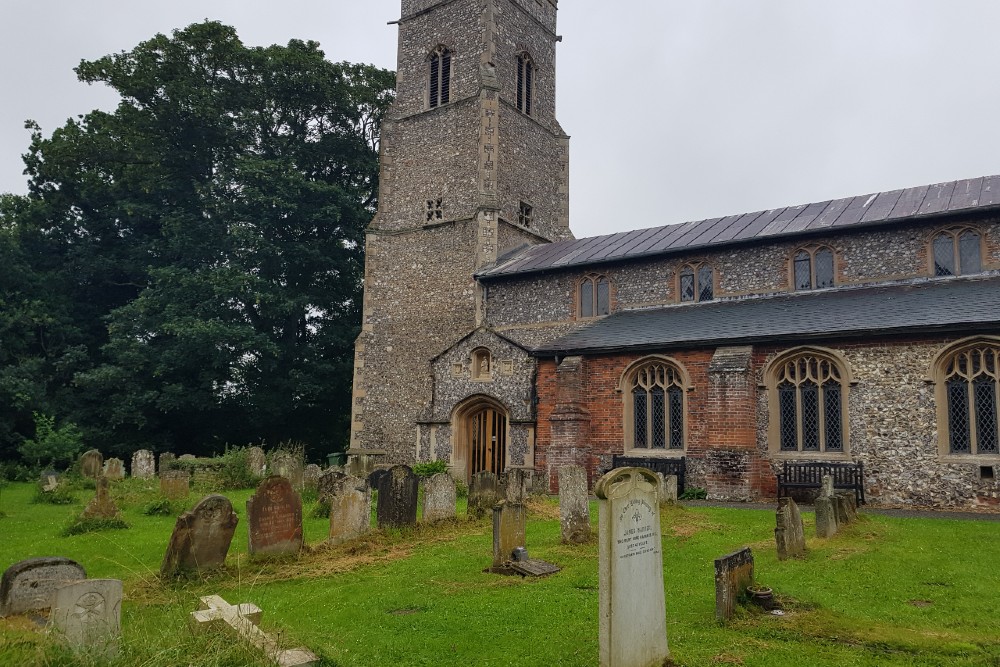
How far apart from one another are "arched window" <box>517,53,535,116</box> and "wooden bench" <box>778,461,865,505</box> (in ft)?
52.3

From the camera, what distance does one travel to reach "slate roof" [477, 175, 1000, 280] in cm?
1612

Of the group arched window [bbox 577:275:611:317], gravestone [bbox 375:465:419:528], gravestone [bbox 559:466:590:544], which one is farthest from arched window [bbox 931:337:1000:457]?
gravestone [bbox 375:465:419:528]

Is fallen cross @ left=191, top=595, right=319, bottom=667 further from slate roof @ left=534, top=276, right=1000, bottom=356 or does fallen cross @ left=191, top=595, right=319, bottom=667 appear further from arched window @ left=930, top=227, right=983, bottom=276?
arched window @ left=930, top=227, right=983, bottom=276

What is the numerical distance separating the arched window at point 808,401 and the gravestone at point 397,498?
7.83 metres

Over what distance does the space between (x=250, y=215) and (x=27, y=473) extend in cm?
1115

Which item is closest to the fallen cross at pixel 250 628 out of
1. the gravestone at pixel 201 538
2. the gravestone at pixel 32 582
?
the gravestone at pixel 32 582

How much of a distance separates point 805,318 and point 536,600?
10.5 meters

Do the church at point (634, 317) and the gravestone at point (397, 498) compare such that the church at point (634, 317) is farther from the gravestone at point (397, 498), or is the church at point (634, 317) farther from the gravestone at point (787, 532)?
the gravestone at point (787, 532)

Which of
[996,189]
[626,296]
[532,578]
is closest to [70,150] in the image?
[626,296]

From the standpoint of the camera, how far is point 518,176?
24.2 meters

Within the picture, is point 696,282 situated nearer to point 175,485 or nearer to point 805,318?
point 805,318

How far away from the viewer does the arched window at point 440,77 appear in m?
24.6

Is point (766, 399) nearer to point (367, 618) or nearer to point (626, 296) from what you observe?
point (626, 296)

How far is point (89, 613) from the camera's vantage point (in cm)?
464
